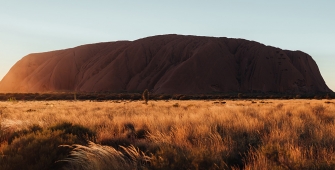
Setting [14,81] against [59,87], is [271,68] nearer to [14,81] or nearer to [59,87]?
[59,87]

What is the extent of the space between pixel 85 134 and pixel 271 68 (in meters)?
106

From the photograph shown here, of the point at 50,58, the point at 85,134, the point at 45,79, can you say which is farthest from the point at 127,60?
the point at 85,134

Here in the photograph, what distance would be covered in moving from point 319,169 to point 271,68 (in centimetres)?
10814

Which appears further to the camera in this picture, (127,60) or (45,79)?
(45,79)

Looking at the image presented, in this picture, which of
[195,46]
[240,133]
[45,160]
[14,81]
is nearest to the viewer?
[45,160]

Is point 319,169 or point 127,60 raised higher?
point 127,60

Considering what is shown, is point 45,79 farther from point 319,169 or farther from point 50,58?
point 319,169

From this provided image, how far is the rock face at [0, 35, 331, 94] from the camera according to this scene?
324 feet

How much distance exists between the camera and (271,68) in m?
107

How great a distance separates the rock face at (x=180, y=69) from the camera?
9875 centimetres

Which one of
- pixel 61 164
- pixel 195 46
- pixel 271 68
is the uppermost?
pixel 195 46

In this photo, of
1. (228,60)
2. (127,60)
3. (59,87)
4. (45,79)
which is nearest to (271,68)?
(228,60)

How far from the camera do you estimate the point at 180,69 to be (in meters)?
97.9

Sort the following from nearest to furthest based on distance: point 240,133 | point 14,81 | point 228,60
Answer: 1. point 240,133
2. point 228,60
3. point 14,81
